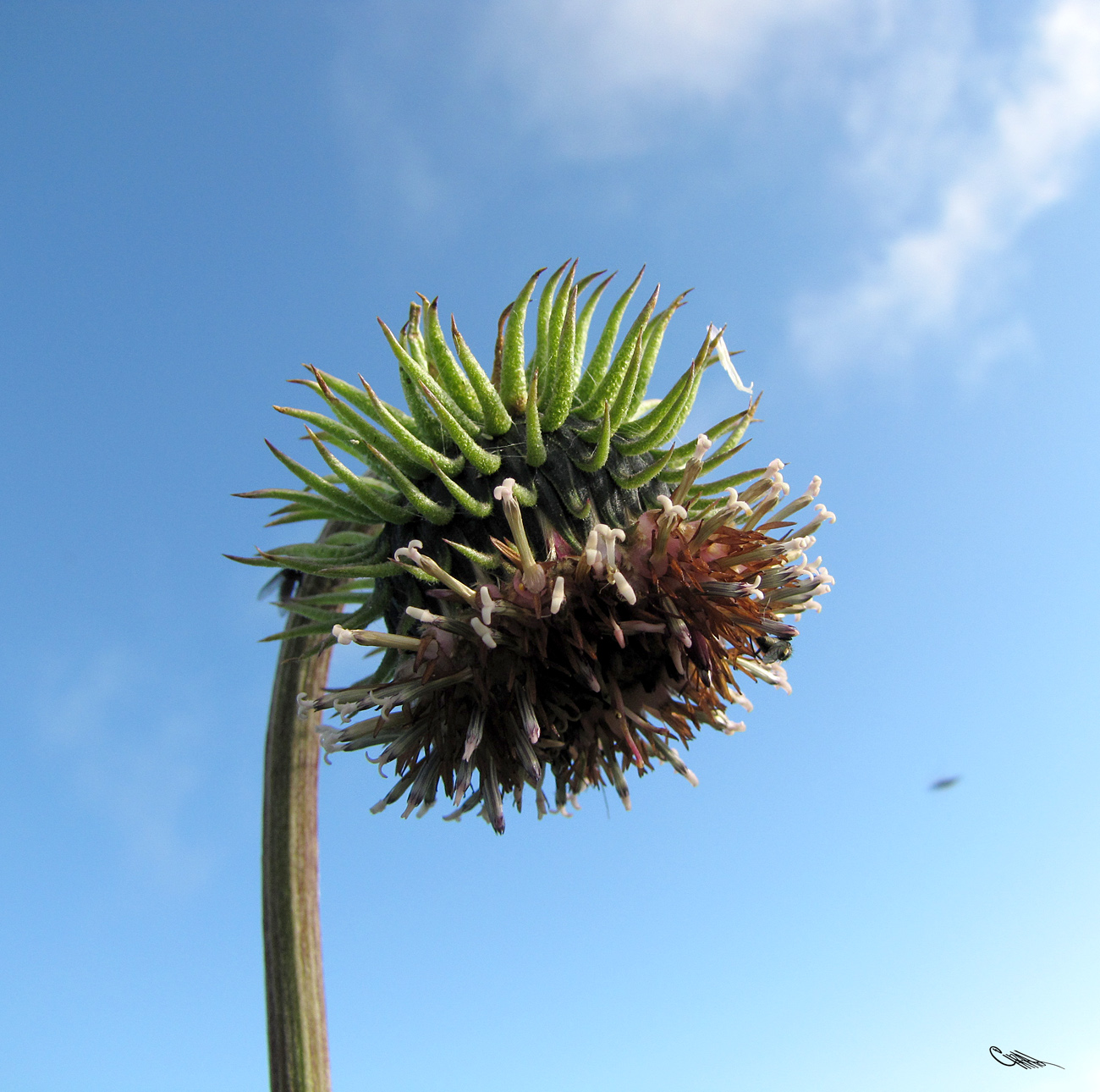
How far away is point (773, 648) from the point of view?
174 inches

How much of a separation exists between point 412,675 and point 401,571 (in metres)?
0.59

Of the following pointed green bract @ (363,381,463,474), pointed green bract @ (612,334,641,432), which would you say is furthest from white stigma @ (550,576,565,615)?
pointed green bract @ (612,334,641,432)

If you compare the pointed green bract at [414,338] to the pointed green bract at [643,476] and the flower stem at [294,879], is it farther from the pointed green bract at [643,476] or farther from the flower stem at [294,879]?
the flower stem at [294,879]

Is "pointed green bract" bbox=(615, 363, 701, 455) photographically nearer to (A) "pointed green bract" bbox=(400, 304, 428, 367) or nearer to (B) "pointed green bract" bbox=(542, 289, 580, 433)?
(B) "pointed green bract" bbox=(542, 289, 580, 433)

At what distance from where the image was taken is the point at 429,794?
4453 mm

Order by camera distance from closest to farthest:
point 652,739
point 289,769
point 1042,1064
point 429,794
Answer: point 429,794 → point 652,739 → point 289,769 → point 1042,1064

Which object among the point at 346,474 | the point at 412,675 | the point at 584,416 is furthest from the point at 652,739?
the point at 346,474

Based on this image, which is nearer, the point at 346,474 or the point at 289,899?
the point at 346,474

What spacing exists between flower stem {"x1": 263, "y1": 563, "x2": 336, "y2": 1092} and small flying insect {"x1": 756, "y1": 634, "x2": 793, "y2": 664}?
2571 mm

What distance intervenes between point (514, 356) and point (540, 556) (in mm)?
1136

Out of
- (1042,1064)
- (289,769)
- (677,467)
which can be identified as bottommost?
(1042,1064)

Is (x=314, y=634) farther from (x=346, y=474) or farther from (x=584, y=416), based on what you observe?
(x=584, y=416)

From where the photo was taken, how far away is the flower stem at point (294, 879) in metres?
4.99

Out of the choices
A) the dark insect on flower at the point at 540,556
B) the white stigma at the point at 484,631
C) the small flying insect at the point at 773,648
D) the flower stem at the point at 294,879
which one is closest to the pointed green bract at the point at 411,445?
the dark insect on flower at the point at 540,556
